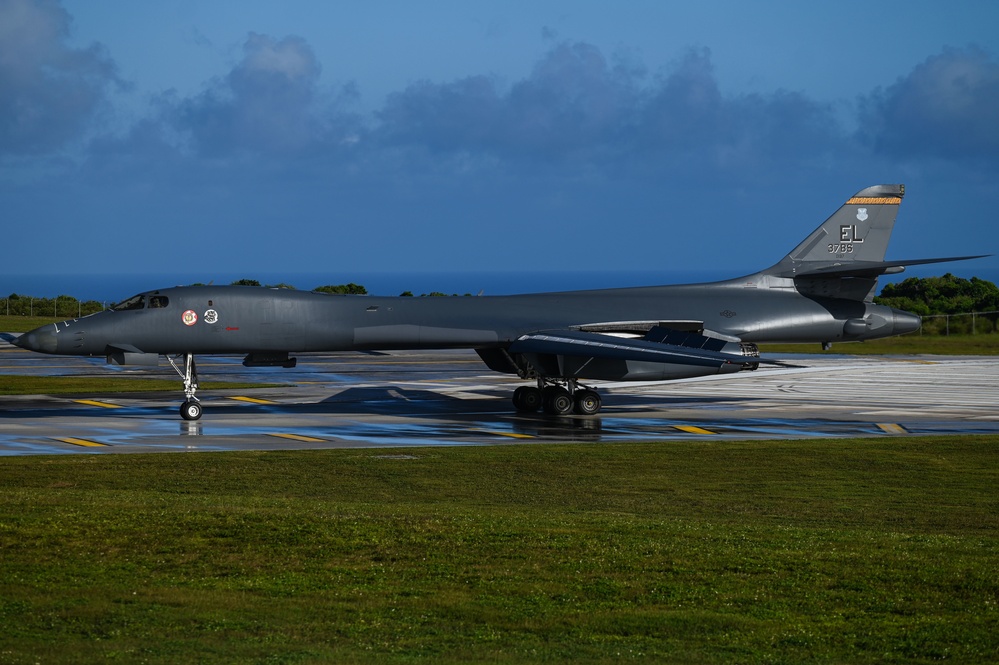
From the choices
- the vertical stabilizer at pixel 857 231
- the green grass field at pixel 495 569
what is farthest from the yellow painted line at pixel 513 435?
the vertical stabilizer at pixel 857 231

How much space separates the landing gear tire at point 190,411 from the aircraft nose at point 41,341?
318 centimetres

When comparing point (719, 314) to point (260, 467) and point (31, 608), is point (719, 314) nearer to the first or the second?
point (260, 467)

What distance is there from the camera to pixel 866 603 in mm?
9867

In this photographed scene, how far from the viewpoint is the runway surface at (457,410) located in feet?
79.2

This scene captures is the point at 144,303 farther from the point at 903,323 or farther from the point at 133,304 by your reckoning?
the point at 903,323

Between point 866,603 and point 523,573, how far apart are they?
9.83ft

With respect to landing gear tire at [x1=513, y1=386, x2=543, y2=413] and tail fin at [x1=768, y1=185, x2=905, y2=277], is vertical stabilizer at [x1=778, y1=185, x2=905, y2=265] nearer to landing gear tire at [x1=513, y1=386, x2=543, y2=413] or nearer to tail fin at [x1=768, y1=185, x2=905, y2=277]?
tail fin at [x1=768, y1=185, x2=905, y2=277]

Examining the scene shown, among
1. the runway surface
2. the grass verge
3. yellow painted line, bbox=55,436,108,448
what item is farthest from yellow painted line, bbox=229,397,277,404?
the grass verge

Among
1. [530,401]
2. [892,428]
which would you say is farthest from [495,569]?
[530,401]

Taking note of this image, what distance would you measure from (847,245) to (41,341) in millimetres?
20425

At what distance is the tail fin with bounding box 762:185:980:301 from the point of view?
103 feet

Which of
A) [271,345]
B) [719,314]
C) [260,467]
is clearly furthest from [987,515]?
[271,345]

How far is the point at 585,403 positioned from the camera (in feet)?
94.9

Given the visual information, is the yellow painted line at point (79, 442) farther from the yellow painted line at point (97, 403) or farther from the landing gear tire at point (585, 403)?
the landing gear tire at point (585, 403)
